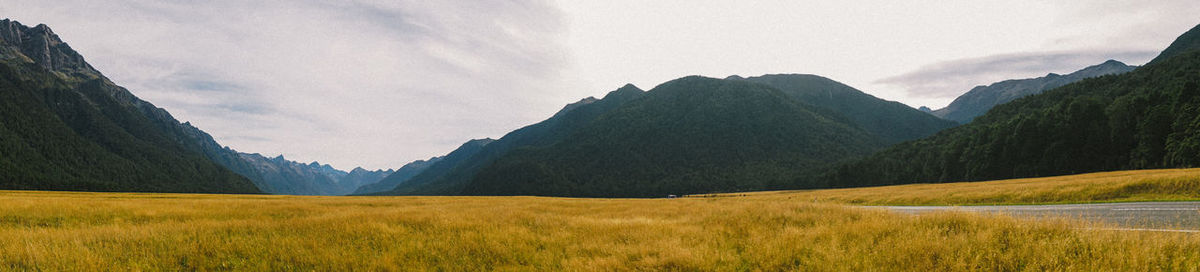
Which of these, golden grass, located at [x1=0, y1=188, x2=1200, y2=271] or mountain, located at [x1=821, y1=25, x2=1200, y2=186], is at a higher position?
mountain, located at [x1=821, y1=25, x2=1200, y2=186]

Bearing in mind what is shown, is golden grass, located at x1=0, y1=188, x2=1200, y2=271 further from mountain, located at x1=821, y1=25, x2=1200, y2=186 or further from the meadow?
mountain, located at x1=821, y1=25, x2=1200, y2=186

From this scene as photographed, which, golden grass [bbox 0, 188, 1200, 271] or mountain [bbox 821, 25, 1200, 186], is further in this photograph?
mountain [bbox 821, 25, 1200, 186]

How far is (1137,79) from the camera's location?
366ft

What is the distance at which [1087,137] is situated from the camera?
3194 inches

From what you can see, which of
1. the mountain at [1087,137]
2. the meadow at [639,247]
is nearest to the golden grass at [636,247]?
the meadow at [639,247]

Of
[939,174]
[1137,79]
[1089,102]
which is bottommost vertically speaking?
[939,174]

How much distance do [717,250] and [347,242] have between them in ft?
26.3

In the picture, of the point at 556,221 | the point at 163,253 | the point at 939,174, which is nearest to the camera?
the point at 163,253

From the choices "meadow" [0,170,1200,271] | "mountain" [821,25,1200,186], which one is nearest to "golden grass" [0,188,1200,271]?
"meadow" [0,170,1200,271]

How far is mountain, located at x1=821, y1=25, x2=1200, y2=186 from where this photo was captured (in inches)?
2618

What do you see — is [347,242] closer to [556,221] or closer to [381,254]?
[381,254]

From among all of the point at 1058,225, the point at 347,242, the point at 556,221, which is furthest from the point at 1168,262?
the point at 347,242

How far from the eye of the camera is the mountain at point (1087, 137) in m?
66.5

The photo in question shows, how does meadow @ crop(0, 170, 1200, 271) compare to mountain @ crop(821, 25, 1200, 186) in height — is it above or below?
below
